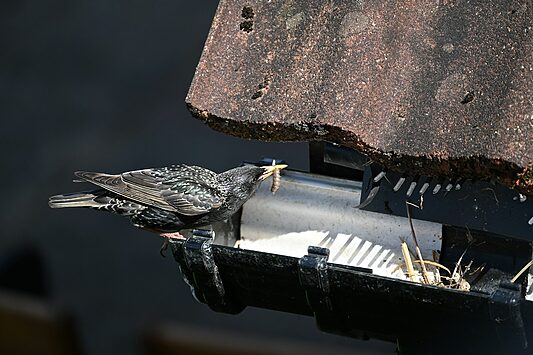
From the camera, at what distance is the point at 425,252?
2.82m

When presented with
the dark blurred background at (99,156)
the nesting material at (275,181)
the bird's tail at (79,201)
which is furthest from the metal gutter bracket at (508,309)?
the dark blurred background at (99,156)

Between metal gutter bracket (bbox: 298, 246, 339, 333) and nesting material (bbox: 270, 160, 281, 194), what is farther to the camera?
nesting material (bbox: 270, 160, 281, 194)

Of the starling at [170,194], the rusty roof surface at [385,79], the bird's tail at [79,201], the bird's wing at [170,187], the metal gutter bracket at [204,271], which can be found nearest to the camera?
the rusty roof surface at [385,79]

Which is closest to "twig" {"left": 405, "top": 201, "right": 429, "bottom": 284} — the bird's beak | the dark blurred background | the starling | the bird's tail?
the bird's beak

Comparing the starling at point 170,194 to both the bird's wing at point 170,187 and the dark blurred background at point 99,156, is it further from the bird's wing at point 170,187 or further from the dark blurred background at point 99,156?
the dark blurred background at point 99,156

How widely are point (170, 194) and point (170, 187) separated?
32 mm

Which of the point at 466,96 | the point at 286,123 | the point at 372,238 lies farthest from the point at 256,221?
the point at 466,96

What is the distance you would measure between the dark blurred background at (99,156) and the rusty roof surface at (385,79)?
143 inches

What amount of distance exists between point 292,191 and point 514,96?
873 millimetres

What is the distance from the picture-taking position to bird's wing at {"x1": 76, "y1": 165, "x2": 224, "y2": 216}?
3.70m

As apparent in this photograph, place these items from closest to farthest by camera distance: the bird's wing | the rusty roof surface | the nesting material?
1. the rusty roof surface
2. the nesting material
3. the bird's wing

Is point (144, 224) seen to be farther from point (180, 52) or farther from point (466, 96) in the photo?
point (180, 52)

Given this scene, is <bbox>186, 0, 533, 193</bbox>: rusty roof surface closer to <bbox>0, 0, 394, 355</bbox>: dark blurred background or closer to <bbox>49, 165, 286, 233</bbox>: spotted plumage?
<bbox>49, 165, 286, 233</bbox>: spotted plumage

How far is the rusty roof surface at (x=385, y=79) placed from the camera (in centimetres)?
241
